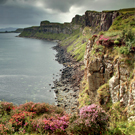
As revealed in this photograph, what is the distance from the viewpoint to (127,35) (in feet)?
67.6

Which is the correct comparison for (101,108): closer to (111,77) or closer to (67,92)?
(111,77)

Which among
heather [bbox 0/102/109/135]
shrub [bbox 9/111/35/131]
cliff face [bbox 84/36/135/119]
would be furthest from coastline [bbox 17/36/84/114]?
heather [bbox 0/102/109/135]

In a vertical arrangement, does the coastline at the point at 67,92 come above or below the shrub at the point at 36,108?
below

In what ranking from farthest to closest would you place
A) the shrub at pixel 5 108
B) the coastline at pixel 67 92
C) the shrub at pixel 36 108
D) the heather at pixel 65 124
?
the coastline at pixel 67 92, the shrub at pixel 36 108, the shrub at pixel 5 108, the heather at pixel 65 124

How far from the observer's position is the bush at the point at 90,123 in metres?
11.4

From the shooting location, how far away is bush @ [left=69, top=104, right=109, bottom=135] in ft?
37.3

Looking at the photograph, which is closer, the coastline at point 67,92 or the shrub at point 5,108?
the shrub at point 5,108

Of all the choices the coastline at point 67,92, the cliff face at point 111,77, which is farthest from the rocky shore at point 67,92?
the cliff face at point 111,77

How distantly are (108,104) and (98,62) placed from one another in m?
8.30

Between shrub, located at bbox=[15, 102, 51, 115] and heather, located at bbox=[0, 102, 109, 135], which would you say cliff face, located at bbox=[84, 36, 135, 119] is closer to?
heather, located at bbox=[0, 102, 109, 135]

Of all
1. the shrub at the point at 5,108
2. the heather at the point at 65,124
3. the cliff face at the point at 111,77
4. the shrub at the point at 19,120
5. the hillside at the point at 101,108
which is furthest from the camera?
the cliff face at the point at 111,77

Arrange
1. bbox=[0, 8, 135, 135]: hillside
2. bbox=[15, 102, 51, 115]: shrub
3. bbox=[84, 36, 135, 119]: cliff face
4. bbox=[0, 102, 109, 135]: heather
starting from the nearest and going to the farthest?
bbox=[0, 102, 109, 135]: heather, bbox=[0, 8, 135, 135]: hillside, bbox=[15, 102, 51, 115]: shrub, bbox=[84, 36, 135, 119]: cliff face

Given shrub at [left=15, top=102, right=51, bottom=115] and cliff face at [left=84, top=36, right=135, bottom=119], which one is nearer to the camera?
shrub at [left=15, top=102, right=51, bottom=115]

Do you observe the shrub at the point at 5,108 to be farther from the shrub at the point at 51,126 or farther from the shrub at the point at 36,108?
the shrub at the point at 51,126
